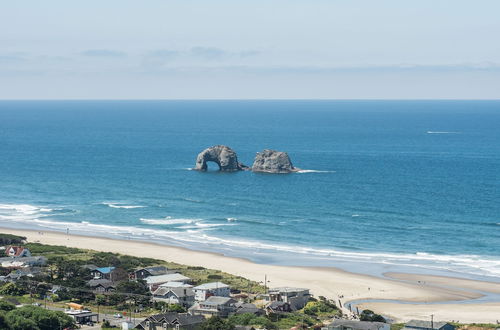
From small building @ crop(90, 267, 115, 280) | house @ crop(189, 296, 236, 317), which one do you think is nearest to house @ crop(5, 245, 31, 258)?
small building @ crop(90, 267, 115, 280)

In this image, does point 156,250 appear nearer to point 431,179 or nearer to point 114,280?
point 114,280

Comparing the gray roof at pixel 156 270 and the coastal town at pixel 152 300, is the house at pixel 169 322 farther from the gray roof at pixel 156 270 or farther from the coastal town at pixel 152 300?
the gray roof at pixel 156 270

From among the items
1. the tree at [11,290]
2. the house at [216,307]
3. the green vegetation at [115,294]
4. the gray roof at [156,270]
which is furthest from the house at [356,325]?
the tree at [11,290]

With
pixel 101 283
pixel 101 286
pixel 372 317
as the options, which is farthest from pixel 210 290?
pixel 372 317

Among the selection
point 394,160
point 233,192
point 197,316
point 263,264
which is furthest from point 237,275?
point 394,160

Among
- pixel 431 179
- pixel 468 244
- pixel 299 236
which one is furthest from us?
pixel 431 179

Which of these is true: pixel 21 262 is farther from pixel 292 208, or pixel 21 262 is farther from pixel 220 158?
pixel 220 158

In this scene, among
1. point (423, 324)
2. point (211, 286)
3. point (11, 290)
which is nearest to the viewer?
point (423, 324)
